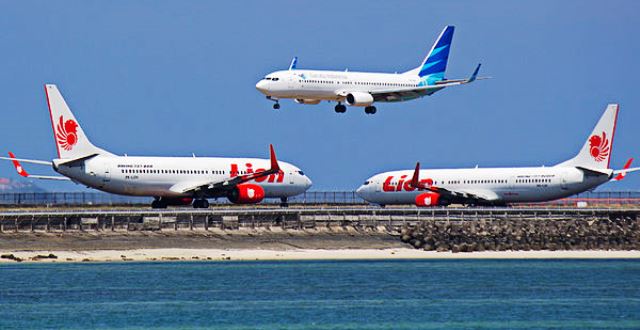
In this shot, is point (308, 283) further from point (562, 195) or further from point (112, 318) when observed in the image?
point (562, 195)

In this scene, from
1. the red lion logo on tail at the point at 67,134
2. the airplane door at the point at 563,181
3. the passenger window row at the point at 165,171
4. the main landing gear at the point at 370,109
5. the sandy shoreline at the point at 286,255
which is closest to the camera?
the sandy shoreline at the point at 286,255

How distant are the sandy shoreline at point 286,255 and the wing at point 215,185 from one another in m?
14.5

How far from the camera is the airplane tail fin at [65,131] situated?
329ft

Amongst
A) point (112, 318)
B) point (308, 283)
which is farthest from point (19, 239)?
point (112, 318)

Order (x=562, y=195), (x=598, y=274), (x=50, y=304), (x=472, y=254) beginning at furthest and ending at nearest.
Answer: (x=562, y=195) < (x=472, y=254) < (x=598, y=274) < (x=50, y=304)

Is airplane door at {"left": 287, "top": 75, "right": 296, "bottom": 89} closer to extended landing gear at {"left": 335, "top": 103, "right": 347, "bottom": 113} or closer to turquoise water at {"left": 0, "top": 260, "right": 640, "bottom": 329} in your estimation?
extended landing gear at {"left": 335, "top": 103, "right": 347, "bottom": 113}

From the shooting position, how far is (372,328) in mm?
57969

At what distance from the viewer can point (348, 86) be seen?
10506 centimetres

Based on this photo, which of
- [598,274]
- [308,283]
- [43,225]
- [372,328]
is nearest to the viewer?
[372,328]

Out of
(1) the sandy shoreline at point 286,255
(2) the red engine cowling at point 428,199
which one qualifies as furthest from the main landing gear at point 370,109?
(1) the sandy shoreline at point 286,255

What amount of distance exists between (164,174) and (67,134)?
6.82 m

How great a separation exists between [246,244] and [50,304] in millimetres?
23991

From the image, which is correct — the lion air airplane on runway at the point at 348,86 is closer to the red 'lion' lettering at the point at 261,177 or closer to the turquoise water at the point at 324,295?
the red 'lion' lettering at the point at 261,177

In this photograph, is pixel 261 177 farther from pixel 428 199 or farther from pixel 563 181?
pixel 563 181
